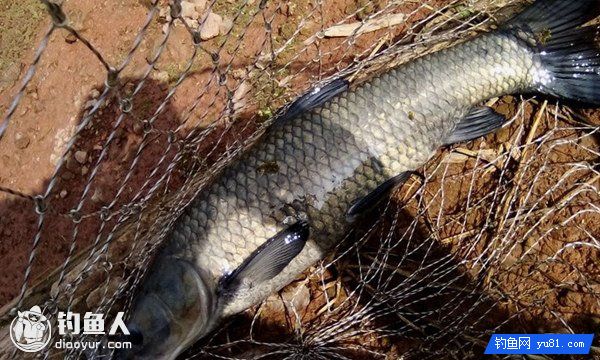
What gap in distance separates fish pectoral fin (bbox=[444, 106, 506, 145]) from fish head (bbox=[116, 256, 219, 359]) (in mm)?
1891

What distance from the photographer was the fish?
3025 mm

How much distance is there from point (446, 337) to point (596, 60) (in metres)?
2.04

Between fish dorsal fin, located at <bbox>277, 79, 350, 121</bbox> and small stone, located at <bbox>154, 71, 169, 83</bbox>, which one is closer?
fish dorsal fin, located at <bbox>277, 79, 350, 121</bbox>

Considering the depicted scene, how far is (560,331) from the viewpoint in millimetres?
2980

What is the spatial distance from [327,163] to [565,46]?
179 cm

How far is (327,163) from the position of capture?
3.06 m

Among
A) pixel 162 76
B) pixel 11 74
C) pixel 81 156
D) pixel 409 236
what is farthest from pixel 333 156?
pixel 11 74

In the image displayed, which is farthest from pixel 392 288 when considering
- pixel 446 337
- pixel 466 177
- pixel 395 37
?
pixel 395 37

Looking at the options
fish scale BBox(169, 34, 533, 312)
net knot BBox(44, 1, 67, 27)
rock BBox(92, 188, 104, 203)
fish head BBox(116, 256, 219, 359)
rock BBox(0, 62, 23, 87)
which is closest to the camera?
net knot BBox(44, 1, 67, 27)

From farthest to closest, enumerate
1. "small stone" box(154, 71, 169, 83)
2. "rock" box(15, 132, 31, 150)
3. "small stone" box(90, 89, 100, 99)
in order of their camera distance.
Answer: "rock" box(15, 132, 31, 150), "small stone" box(90, 89, 100, 99), "small stone" box(154, 71, 169, 83)

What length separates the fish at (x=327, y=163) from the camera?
119 inches

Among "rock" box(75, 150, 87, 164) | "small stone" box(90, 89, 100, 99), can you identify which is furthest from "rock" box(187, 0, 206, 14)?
"rock" box(75, 150, 87, 164)

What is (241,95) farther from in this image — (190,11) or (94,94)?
(94,94)

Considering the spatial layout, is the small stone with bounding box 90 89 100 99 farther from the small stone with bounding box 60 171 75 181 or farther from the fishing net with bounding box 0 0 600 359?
the fishing net with bounding box 0 0 600 359
